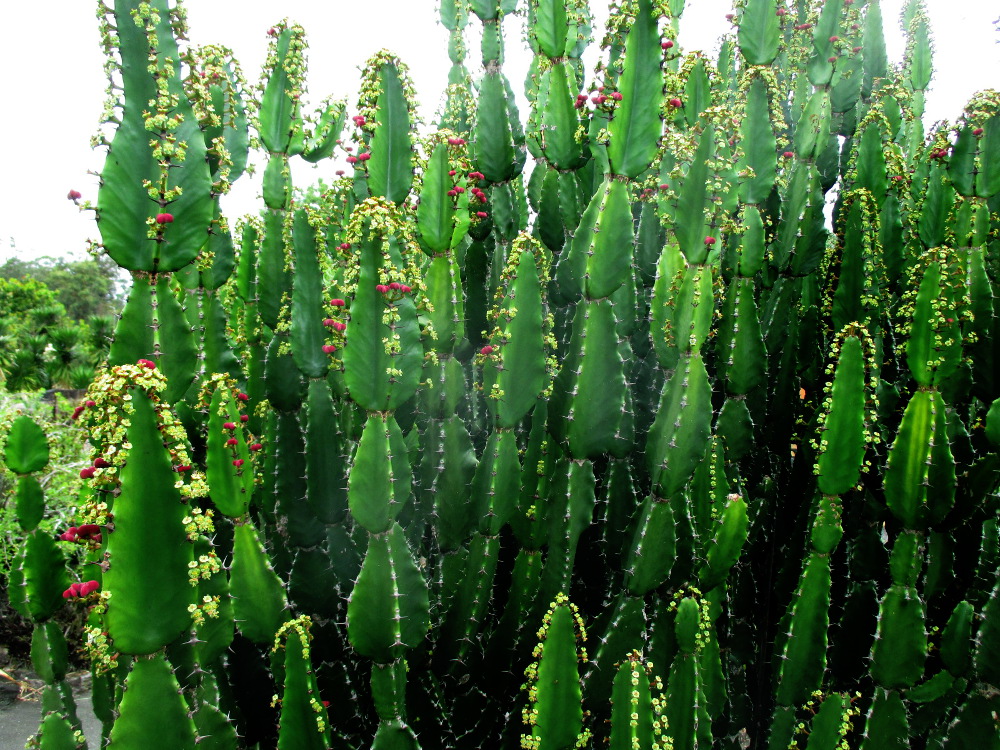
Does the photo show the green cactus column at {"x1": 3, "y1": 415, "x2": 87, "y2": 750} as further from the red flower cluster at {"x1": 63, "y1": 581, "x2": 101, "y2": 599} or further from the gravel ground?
the gravel ground

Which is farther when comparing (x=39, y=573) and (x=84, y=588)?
(x=39, y=573)

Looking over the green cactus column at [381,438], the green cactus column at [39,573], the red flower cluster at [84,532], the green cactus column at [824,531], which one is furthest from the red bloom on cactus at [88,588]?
the green cactus column at [824,531]

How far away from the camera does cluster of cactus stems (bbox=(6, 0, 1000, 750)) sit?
204 centimetres

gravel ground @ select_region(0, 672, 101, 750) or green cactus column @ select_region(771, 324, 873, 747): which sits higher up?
green cactus column @ select_region(771, 324, 873, 747)

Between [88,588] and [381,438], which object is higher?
[381,438]

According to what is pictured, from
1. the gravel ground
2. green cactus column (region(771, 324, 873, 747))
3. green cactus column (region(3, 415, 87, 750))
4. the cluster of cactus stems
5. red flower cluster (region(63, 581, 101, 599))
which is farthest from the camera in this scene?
the gravel ground

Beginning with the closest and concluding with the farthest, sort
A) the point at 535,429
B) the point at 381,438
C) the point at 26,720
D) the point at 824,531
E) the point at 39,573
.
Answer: the point at 381,438, the point at 39,573, the point at 824,531, the point at 535,429, the point at 26,720

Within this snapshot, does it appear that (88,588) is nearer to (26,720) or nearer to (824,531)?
(824,531)

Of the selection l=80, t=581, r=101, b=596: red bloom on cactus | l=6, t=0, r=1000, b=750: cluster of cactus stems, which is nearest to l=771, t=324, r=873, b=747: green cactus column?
l=6, t=0, r=1000, b=750: cluster of cactus stems

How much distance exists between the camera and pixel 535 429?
303 cm

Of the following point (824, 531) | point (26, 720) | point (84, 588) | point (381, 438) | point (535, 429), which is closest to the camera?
point (84, 588)

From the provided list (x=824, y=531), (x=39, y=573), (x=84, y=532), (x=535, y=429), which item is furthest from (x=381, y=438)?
(x=824, y=531)

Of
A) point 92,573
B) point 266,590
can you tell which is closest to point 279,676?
point 266,590

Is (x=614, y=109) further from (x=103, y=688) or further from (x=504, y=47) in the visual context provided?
(x=103, y=688)
